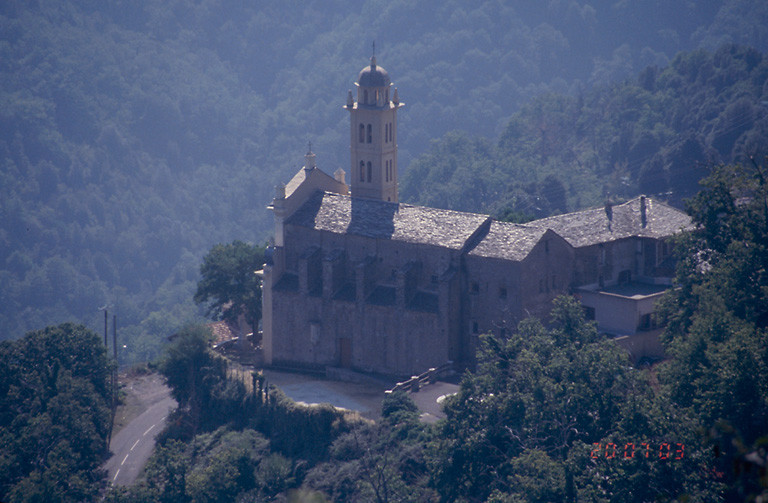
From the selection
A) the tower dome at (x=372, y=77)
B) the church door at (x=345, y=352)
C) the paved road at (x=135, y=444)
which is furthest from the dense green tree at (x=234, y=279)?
the tower dome at (x=372, y=77)

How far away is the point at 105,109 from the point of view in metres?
163

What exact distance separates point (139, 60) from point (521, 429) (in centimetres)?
14633

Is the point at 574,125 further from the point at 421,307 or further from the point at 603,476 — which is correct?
the point at 603,476

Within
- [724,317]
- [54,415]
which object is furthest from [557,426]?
[54,415]

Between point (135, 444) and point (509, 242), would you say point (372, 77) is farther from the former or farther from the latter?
point (135, 444)

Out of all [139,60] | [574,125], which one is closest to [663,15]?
[574,125]

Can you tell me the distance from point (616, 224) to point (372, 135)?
1294 cm

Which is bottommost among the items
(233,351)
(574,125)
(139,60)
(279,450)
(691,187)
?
(279,450)

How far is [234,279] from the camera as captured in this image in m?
63.3

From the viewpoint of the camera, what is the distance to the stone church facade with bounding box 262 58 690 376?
2021 inches
